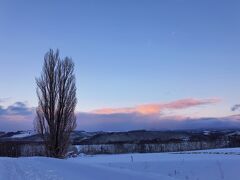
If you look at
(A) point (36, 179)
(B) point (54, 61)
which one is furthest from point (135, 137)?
(A) point (36, 179)

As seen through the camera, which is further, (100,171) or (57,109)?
(57,109)

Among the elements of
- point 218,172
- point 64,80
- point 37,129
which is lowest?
point 218,172

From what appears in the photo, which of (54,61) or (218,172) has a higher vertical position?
(54,61)

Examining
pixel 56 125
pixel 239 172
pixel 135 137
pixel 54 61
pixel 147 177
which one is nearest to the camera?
pixel 147 177

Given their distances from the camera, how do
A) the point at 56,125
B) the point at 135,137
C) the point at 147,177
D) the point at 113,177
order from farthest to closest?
the point at 135,137 → the point at 56,125 → the point at 113,177 → the point at 147,177

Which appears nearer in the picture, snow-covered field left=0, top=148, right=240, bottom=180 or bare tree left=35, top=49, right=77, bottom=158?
snow-covered field left=0, top=148, right=240, bottom=180

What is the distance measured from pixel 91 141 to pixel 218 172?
141506mm

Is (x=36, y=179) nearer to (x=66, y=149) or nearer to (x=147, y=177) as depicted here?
(x=147, y=177)

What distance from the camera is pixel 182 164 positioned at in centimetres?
3238

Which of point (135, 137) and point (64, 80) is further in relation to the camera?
point (135, 137)

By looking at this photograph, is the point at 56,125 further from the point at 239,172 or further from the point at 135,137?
the point at 135,137

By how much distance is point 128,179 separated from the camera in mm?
12375

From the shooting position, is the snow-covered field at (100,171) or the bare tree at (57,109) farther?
the bare tree at (57,109)

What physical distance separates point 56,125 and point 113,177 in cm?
1982
